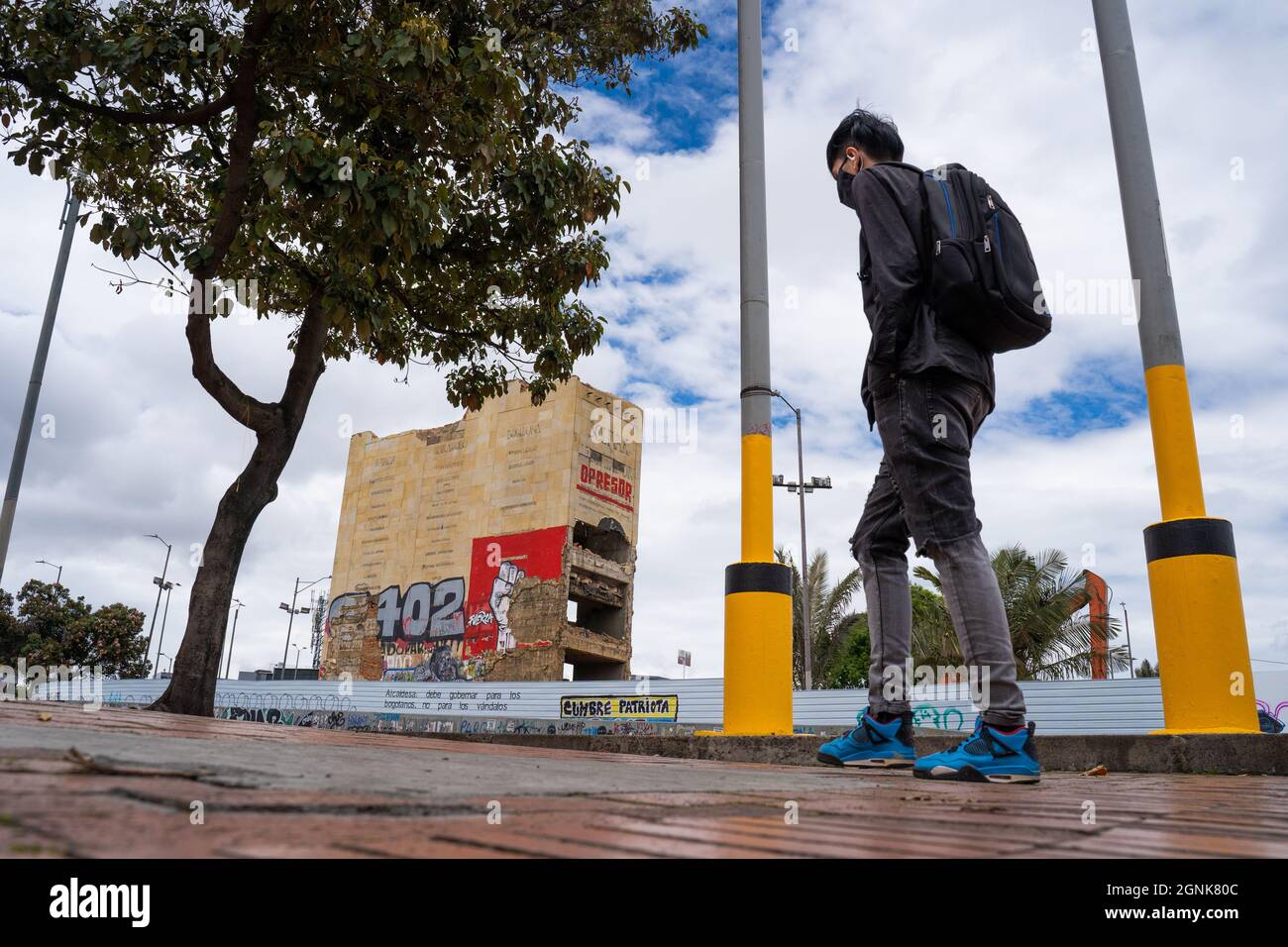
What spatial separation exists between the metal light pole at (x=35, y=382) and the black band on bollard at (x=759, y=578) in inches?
449

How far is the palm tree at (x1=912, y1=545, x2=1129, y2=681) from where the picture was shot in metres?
20.9

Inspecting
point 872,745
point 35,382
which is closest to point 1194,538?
point 872,745

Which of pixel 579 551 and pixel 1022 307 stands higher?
pixel 579 551

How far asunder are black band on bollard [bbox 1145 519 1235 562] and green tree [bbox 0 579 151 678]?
101 ft

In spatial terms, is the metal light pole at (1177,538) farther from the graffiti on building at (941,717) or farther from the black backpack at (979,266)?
the graffiti on building at (941,717)

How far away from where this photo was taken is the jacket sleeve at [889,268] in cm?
292

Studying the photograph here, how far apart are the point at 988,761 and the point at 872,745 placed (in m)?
0.77

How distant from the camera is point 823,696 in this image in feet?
54.1

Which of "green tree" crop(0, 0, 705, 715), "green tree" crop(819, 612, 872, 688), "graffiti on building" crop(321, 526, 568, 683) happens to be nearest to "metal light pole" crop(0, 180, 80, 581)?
"green tree" crop(0, 0, 705, 715)

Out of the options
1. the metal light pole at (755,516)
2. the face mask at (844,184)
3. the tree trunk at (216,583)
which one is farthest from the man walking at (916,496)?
the tree trunk at (216,583)

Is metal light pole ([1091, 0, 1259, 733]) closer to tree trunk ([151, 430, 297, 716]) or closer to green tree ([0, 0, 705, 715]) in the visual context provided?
green tree ([0, 0, 705, 715])
